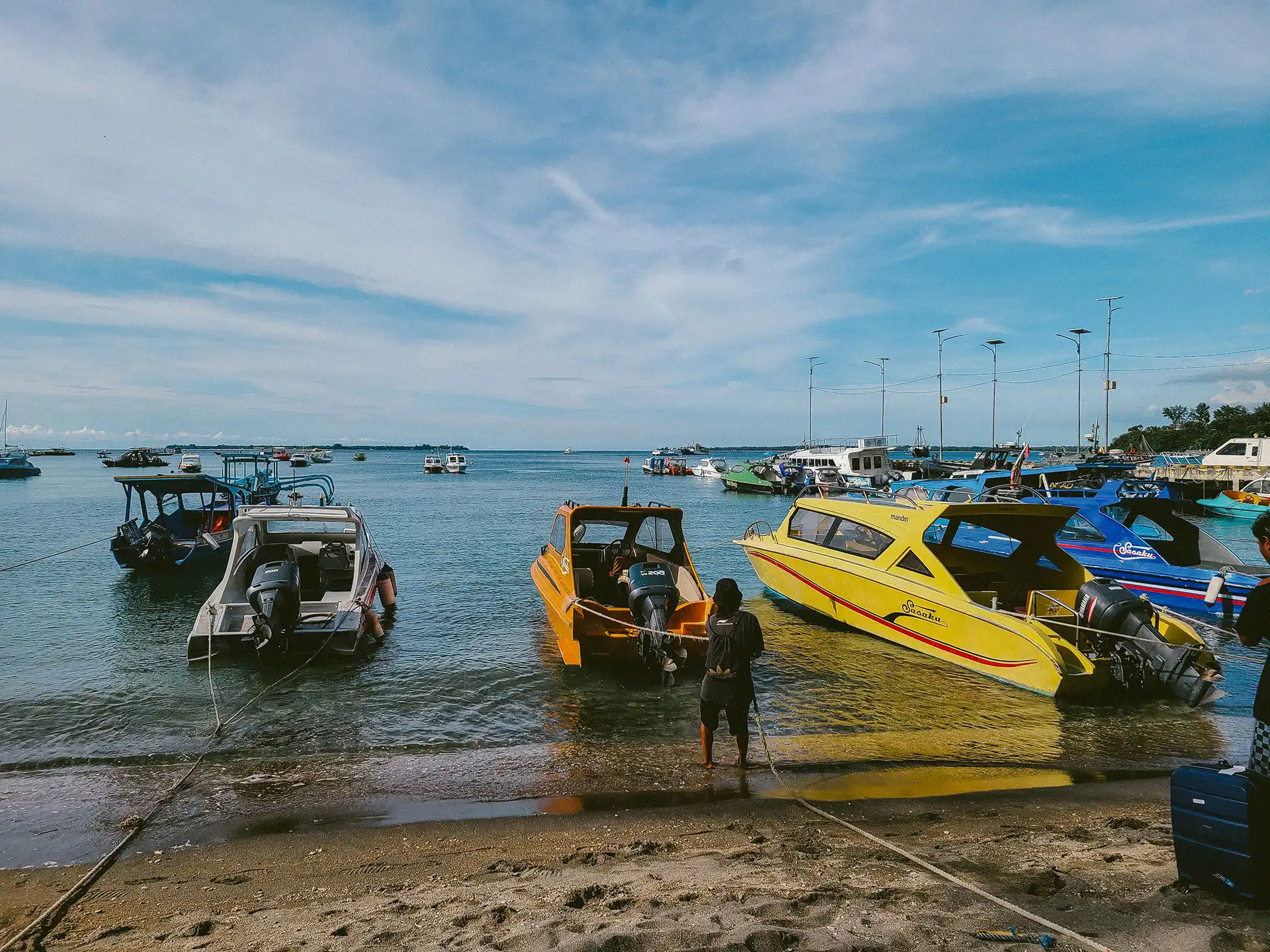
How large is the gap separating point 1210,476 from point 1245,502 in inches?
390

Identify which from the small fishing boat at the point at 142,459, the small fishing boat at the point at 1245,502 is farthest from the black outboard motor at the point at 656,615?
the small fishing boat at the point at 142,459

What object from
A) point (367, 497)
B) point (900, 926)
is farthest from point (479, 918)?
point (367, 497)

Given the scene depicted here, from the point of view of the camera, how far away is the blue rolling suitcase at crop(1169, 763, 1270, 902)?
4.02 metres

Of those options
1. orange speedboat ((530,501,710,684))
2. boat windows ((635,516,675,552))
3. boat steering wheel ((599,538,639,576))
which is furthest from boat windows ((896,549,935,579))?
boat steering wheel ((599,538,639,576))

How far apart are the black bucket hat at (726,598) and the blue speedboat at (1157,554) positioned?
910cm

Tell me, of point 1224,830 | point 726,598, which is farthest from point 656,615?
point 1224,830

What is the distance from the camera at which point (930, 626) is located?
10.9m

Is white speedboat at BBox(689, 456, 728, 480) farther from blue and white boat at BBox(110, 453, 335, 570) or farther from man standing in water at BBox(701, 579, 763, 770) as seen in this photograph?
man standing in water at BBox(701, 579, 763, 770)

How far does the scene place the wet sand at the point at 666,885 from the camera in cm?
404

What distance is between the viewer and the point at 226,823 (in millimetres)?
6156

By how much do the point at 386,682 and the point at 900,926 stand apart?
27.9ft

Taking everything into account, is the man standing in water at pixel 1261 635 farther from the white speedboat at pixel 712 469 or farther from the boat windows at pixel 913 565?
the white speedboat at pixel 712 469

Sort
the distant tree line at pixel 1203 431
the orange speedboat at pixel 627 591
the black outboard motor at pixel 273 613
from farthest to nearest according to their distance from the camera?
the distant tree line at pixel 1203 431, the black outboard motor at pixel 273 613, the orange speedboat at pixel 627 591

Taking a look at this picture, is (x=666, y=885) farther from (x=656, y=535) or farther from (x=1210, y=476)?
(x=1210, y=476)
